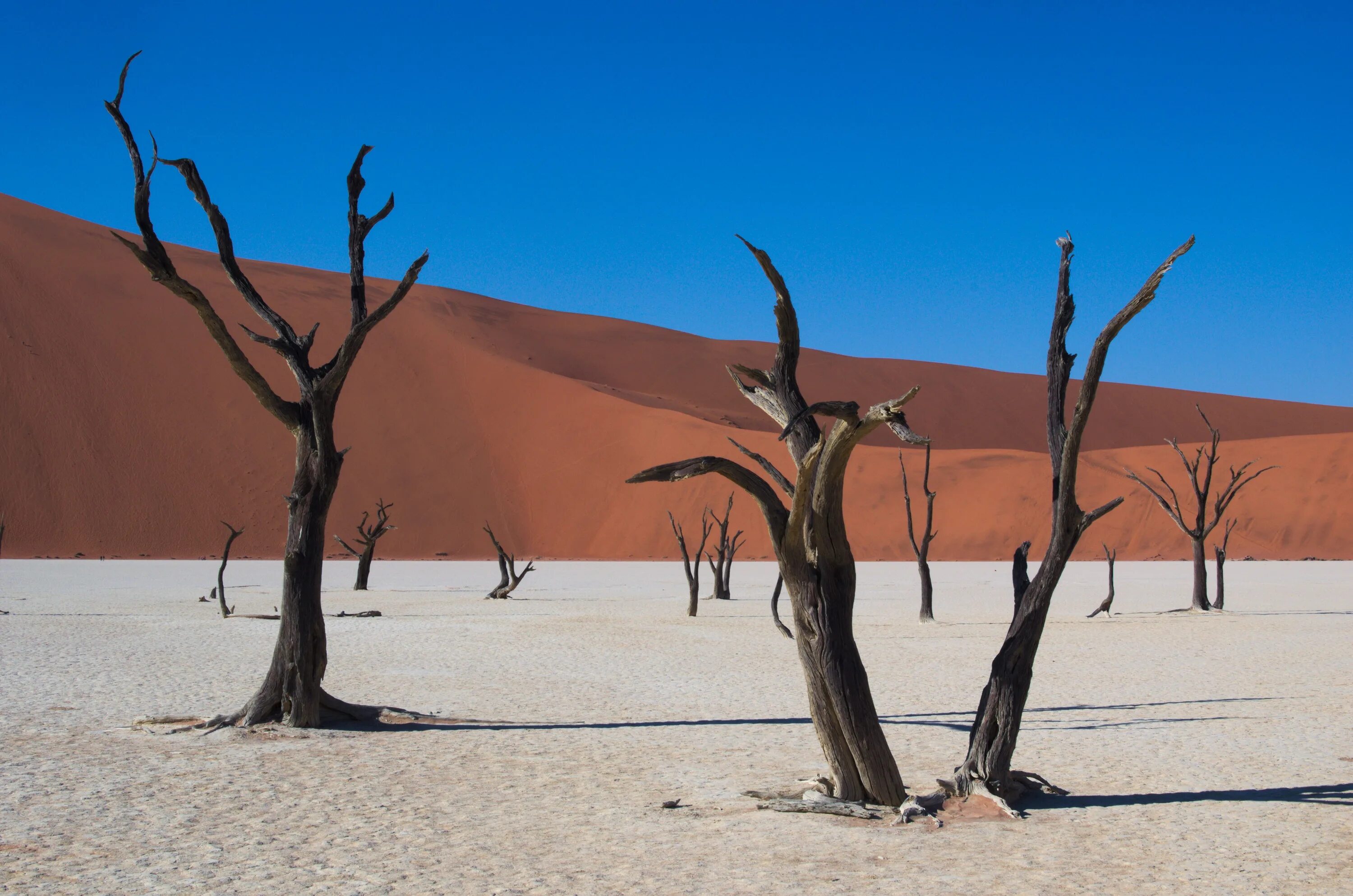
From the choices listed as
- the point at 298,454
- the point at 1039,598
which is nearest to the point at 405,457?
the point at 298,454

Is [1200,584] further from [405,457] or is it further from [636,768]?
[405,457]

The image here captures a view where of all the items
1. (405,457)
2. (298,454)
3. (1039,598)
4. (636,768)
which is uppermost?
(405,457)

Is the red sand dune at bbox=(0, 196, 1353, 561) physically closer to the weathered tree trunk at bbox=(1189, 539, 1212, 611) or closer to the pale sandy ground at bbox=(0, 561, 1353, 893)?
the weathered tree trunk at bbox=(1189, 539, 1212, 611)

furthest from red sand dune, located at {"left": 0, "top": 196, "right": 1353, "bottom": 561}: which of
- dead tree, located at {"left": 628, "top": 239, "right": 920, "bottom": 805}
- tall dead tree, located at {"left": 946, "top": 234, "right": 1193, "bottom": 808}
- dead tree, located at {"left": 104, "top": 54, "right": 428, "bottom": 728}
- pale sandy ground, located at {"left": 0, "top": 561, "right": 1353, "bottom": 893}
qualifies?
tall dead tree, located at {"left": 946, "top": 234, "right": 1193, "bottom": 808}

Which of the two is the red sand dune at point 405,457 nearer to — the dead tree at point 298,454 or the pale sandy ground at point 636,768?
the pale sandy ground at point 636,768

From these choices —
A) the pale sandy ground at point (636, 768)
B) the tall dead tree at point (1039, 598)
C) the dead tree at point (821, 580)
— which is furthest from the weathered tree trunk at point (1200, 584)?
the dead tree at point (821, 580)

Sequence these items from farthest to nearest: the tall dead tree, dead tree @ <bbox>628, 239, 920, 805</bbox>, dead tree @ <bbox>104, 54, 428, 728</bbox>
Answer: dead tree @ <bbox>104, 54, 428, 728</bbox>, the tall dead tree, dead tree @ <bbox>628, 239, 920, 805</bbox>

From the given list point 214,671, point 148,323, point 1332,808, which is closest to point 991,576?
point 214,671

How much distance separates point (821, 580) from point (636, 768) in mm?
2492

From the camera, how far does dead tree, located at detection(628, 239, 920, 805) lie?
20.4 ft

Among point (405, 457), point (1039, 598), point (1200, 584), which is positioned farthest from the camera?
point (405, 457)

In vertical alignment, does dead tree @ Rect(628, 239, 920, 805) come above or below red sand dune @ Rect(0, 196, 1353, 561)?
below

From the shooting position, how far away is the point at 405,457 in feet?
201

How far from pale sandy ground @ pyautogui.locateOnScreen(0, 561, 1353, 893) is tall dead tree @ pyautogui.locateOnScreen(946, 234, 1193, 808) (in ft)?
1.22
